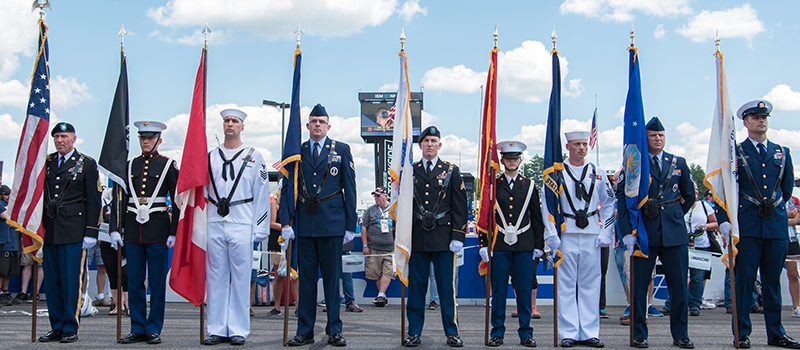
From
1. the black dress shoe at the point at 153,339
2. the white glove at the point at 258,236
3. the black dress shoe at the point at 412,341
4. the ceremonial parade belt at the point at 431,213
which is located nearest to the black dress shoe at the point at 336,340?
the black dress shoe at the point at 412,341

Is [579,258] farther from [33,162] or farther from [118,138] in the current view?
[33,162]

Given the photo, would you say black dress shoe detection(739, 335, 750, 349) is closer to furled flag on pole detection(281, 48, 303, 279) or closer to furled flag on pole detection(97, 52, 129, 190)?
furled flag on pole detection(281, 48, 303, 279)

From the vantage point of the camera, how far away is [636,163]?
6.02 m

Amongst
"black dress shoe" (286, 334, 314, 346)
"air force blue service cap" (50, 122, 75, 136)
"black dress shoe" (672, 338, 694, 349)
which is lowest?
"black dress shoe" (286, 334, 314, 346)

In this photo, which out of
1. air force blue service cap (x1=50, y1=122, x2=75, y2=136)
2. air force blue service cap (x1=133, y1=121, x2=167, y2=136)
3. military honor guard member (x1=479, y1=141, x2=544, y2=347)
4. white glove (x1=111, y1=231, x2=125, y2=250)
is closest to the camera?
military honor guard member (x1=479, y1=141, x2=544, y2=347)

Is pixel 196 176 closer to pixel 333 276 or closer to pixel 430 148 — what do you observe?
pixel 333 276

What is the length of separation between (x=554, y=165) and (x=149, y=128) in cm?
420

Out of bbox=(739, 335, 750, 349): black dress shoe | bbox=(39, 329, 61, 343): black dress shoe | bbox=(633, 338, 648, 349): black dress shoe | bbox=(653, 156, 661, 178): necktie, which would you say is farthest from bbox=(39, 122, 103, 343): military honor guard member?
bbox=(739, 335, 750, 349): black dress shoe

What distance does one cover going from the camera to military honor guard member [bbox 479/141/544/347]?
20.2ft

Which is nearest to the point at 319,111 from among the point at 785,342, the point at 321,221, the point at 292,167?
the point at 292,167

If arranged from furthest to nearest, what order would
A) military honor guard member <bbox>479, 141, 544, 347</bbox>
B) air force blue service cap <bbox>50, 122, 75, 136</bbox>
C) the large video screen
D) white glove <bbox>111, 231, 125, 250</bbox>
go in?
the large video screen, air force blue service cap <bbox>50, 122, 75, 136</bbox>, white glove <bbox>111, 231, 125, 250</bbox>, military honor guard member <bbox>479, 141, 544, 347</bbox>

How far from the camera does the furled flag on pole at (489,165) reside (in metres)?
6.19

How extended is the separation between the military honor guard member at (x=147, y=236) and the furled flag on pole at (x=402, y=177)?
7.37ft

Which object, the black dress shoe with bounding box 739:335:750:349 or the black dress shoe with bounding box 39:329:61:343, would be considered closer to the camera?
the black dress shoe with bounding box 739:335:750:349
